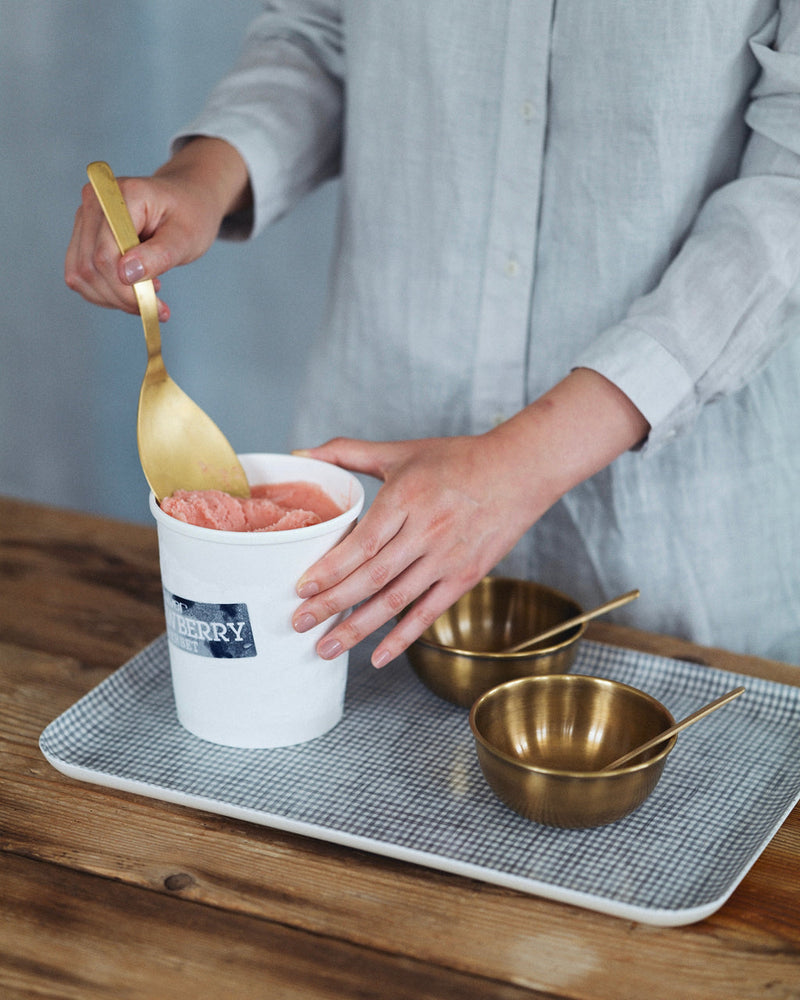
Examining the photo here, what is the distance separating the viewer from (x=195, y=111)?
6.02 feet

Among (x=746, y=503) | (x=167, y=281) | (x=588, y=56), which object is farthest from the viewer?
(x=167, y=281)

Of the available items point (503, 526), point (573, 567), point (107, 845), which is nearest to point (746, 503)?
point (573, 567)

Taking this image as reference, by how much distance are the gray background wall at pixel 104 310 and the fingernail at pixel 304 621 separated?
1.16 metres

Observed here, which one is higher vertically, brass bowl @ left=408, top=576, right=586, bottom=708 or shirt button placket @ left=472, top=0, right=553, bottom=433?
shirt button placket @ left=472, top=0, right=553, bottom=433

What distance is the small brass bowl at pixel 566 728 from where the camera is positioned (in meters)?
0.69

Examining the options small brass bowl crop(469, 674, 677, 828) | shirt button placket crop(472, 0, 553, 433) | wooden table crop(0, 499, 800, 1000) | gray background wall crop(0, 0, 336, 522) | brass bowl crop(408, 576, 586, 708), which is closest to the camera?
wooden table crop(0, 499, 800, 1000)

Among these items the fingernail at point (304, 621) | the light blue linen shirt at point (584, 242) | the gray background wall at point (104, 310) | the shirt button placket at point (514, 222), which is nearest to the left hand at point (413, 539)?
the fingernail at point (304, 621)

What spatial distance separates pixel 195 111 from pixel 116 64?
0.15 meters

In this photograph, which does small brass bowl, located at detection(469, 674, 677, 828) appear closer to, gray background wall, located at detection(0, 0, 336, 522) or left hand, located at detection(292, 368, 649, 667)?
left hand, located at detection(292, 368, 649, 667)

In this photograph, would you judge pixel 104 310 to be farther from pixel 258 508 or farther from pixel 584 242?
pixel 258 508

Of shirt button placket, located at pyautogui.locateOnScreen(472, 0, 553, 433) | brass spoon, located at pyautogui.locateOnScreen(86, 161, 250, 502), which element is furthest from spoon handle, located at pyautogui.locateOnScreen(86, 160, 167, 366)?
Answer: shirt button placket, located at pyautogui.locateOnScreen(472, 0, 553, 433)

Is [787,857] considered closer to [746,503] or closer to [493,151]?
[746,503]

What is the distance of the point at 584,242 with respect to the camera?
103cm

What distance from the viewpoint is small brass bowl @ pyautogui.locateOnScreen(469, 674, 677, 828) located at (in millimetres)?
→ 687
